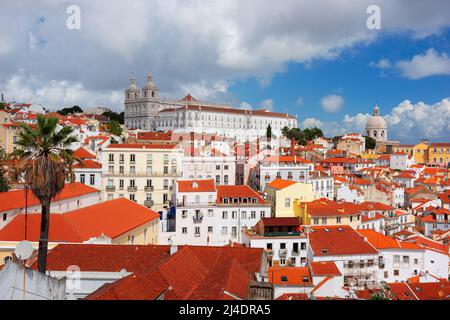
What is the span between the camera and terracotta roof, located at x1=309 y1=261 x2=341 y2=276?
17783mm

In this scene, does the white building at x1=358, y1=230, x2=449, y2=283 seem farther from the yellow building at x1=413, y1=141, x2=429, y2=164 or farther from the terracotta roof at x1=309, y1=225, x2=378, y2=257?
the yellow building at x1=413, y1=141, x2=429, y2=164

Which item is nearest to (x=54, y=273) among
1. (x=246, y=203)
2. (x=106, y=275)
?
(x=106, y=275)

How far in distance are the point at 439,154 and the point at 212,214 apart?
7093 centimetres

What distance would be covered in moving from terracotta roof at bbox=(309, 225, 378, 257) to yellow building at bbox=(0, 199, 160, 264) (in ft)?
29.1

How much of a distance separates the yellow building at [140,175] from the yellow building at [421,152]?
6825 centimetres

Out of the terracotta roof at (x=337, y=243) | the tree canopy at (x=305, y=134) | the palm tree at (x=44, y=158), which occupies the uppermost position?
the tree canopy at (x=305, y=134)

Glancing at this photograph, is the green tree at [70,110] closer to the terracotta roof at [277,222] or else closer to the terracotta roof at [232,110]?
the terracotta roof at [232,110]

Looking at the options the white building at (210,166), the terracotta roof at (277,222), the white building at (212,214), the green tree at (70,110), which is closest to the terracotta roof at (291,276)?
the terracotta roof at (277,222)

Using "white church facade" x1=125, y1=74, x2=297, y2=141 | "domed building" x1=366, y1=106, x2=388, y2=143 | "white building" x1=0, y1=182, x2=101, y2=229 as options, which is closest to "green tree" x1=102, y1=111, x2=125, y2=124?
"white church facade" x1=125, y1=74, x2=297, y2=141

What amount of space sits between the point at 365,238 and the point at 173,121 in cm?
8253

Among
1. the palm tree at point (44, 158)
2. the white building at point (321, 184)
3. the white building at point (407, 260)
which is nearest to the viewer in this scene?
the palm tree at point (44, 158)

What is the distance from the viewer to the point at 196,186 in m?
26.2

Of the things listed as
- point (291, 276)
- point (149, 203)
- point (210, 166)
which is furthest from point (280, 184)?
point (291, 276)

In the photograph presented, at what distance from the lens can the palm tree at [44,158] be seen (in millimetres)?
9602
